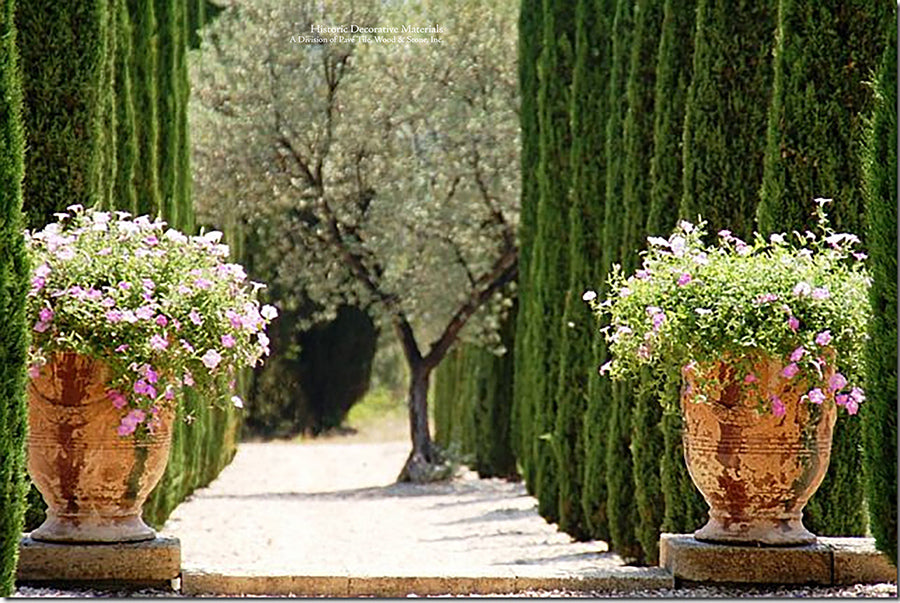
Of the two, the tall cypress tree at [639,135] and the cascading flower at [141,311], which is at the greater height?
the tall cypress tree at [639,135]

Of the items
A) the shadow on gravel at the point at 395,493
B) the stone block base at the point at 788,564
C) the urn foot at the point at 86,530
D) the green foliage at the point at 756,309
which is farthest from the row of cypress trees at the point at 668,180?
the urn foot at the point at 86,530

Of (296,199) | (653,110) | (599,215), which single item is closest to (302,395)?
(296,199)

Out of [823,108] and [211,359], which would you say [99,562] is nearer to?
[211,359]

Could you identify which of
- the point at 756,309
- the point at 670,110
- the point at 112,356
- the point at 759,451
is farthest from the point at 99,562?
the point at 670,110

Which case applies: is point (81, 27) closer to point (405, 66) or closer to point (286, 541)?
point (286, 541)

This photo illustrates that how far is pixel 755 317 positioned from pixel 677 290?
39cm

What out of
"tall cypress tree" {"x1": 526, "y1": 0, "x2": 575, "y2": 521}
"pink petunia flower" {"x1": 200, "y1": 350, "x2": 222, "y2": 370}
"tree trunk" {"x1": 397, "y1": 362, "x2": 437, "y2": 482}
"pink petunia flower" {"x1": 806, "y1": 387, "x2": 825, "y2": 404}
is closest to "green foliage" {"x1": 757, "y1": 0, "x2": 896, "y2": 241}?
"pink petunia flower" {"x1": 806, "y1": 387, "x2": 825, "y2": 404}

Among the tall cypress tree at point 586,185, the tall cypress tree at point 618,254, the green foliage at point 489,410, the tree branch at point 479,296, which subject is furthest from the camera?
the green foliage at point 489,410

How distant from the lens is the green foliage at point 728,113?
7.99m

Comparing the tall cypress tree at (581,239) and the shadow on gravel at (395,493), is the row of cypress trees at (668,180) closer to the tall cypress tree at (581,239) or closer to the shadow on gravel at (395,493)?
the tall cypress tree at (581,239)

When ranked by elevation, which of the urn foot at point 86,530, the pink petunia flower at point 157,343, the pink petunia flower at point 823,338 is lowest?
the urn foot at point 86,530

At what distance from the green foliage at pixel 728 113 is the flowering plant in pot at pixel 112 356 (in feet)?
9.48

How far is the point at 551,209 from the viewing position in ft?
41.9

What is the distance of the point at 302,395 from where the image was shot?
80.4 ft
